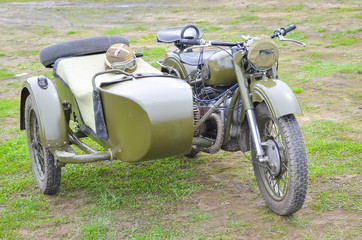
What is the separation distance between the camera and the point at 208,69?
4105mm

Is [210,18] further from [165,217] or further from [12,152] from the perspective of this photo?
[165,217]

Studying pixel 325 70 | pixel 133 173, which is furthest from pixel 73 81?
pixel 325 70

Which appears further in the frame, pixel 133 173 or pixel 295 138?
pixel 133 173

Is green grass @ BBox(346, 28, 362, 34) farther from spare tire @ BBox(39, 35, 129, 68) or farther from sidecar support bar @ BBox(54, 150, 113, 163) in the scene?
sidecar support bar @ BBox(54, 150, 113, 163)

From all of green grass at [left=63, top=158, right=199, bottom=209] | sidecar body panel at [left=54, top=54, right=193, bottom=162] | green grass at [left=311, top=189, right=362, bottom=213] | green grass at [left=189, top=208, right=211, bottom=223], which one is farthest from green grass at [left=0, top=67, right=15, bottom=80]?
green grass at [left=311, top=189, right=362, bottom=213]

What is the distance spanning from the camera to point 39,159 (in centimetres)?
472

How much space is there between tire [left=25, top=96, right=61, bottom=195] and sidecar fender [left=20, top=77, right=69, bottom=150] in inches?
3.7

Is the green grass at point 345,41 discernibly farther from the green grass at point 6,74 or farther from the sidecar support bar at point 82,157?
the sidecar support bar at point 82,157

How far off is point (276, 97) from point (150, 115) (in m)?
0.96

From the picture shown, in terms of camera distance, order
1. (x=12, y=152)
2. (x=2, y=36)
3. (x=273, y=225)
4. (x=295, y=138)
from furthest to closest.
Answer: (x=2, y=36)
(x=12, y=152)
(x=273, y=225)
(x=295, y=138)

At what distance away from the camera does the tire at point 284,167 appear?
131 inches

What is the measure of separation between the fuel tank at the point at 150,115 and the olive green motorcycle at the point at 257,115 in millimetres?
554

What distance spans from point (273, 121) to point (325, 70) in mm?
5247

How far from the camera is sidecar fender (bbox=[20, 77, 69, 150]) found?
4043 millimetres
